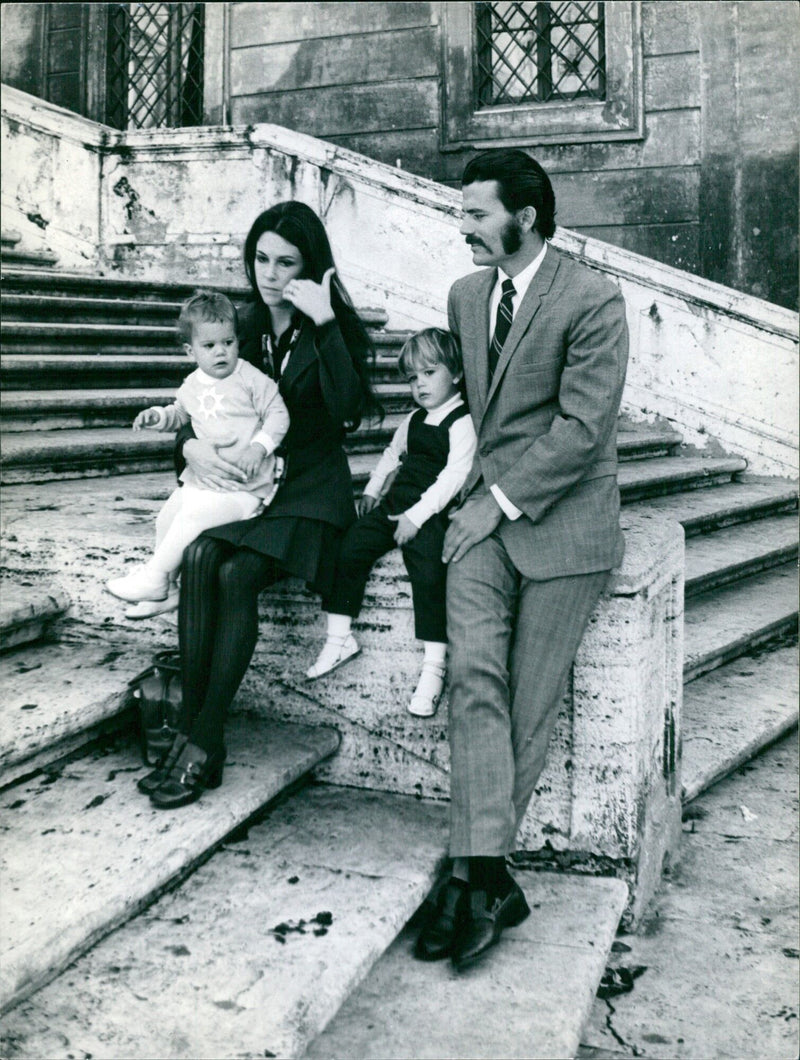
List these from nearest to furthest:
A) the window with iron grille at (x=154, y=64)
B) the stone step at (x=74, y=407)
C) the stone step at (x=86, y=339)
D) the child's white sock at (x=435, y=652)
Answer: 1. the child's white sock at (x=435, y=652)
2. the stone step at (x=74, y=407)
3. the stone step at (x=86, y=339)
4. the window with iron grille at (x=154, y=64)

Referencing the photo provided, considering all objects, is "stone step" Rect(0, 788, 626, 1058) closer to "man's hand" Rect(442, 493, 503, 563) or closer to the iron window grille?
"man's hand" Rect(442, 493, 503, 563)

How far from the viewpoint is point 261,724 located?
3.34m

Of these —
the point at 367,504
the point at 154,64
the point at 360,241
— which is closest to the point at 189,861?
the point at 367,504

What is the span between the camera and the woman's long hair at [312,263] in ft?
10.2

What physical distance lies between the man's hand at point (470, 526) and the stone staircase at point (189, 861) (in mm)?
760

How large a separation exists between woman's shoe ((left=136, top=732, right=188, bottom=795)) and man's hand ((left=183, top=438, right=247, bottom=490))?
0.72 meters

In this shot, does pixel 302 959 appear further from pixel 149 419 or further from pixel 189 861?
pixel 149 419

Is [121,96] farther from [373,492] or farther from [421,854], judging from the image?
[421,854]

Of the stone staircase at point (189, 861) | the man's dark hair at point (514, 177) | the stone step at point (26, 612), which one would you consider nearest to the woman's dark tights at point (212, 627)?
the stone staircase at point (189, 861)

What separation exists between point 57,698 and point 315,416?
1.11 metres

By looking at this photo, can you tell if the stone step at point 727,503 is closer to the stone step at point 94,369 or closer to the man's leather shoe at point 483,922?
the stone step at point 94,369

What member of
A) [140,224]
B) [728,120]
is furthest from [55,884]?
[728,120]

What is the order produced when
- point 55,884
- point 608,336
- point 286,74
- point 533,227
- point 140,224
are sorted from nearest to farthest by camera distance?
1. point 55,884
2. point 608,336
3. point 533,227
4. point 140,224
5. point 286,74

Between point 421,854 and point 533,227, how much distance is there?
174 centimetres
